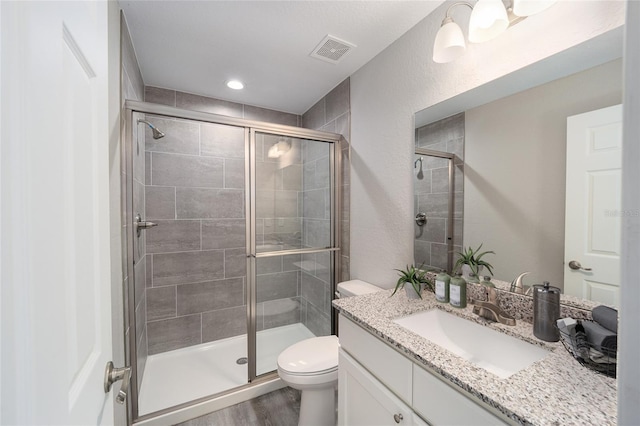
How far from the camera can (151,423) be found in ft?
5.15

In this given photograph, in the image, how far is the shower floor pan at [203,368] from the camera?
1.81m

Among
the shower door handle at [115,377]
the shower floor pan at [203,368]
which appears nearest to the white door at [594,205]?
the shower door handle at [115,377]

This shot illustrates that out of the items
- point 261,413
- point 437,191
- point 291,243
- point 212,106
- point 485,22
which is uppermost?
point 212,106

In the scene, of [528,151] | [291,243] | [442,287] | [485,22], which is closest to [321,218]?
[291,243]

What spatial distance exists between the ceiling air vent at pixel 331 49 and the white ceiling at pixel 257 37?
0.12 feet

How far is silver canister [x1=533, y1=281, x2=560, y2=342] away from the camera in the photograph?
0.88 meters

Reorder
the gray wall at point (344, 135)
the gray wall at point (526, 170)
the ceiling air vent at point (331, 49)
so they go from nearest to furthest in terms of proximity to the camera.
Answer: the gray wall at point (526, 170), the ceiling air vent at point (331, 49), the gray wall at point (344, 135)

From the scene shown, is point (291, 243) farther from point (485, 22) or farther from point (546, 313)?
point (485, 22)

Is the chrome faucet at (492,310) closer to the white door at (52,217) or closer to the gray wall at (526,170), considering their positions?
the gray wall at (526,170)

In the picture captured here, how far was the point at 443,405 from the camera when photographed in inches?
29.9

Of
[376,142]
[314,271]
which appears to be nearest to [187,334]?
[314,271]

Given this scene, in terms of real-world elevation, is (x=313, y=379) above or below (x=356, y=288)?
below

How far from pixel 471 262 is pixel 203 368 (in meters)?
2.23

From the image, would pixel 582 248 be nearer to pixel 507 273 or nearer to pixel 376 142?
pixel 507 273
